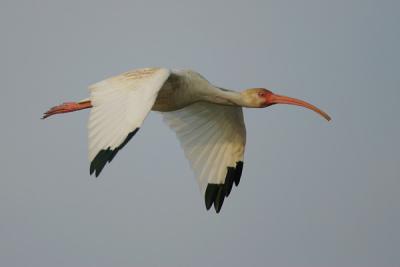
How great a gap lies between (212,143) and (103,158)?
594 centimetres

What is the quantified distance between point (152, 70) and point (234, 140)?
4.29 meters

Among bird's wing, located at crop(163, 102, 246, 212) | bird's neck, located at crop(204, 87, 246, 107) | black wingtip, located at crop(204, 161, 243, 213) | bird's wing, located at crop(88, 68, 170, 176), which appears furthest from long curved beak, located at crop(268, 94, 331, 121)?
bird's wing, located at crop(88, 68, 170, 176)

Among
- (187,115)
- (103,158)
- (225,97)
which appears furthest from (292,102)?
(103,158)

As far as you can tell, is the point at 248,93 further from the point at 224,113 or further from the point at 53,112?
the point at 53,112

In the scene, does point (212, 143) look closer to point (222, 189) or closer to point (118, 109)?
point (222, 189)

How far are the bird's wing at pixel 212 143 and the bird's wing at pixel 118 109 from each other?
12.7ft

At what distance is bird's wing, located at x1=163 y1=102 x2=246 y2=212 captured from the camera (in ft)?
55.9

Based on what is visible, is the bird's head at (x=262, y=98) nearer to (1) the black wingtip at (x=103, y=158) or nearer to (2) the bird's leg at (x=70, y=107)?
(2) the bird's leg at (x=70, y=107)

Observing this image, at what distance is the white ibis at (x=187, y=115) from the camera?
1195 centimetres

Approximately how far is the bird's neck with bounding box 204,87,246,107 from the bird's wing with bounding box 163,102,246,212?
54.1 inches

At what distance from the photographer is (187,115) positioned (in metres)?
17.2

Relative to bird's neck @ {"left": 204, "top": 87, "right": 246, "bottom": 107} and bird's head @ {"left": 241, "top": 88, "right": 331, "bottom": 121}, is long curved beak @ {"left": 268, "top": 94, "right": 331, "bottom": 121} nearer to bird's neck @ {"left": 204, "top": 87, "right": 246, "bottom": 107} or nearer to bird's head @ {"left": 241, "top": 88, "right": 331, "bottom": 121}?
bird's head @ {"left": 241, "top": 88, "right": 331, "bottom": 121}

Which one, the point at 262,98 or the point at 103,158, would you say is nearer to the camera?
the point at 103,158

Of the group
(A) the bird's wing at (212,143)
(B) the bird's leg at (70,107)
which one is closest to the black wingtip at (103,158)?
(B) the bird's leg at (70,107)
